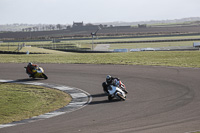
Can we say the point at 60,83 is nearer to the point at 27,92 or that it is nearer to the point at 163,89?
the point at 27,92

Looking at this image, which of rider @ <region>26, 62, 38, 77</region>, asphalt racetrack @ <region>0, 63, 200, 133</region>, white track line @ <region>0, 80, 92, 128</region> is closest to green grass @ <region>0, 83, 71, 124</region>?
white track line @ <region>0, 80, 92, 128</region>

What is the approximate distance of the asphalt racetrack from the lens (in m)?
14.7

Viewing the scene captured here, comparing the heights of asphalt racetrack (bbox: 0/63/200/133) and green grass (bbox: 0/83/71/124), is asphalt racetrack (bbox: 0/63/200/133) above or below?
above

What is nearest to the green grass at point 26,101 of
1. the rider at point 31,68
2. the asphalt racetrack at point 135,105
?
the asphalt racetrack at point 135,105

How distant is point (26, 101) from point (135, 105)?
6.62 m

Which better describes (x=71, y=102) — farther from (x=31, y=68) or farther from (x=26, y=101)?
(x=31, y=68)

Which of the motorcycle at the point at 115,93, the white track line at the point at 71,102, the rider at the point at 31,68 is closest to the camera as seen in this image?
the white track line at the point at 71,102

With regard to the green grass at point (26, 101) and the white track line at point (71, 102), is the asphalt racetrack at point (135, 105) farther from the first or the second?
the green grass at point (26, 101)

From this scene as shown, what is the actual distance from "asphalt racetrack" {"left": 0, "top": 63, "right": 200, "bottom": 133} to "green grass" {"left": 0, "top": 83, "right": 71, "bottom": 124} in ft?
5.79

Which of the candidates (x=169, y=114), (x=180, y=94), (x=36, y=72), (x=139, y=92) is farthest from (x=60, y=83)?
(x=169, y=114)

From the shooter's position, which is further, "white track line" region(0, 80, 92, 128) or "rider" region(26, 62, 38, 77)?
"rider" region(26, 62, 38, 77)

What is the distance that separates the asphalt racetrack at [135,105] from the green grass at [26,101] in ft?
5.79

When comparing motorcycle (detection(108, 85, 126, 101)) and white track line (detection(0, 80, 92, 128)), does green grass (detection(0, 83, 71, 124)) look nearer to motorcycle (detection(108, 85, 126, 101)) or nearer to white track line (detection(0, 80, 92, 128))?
white track line (detection(0, 80, 92, 128))

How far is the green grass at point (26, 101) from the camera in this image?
59.0 feet
